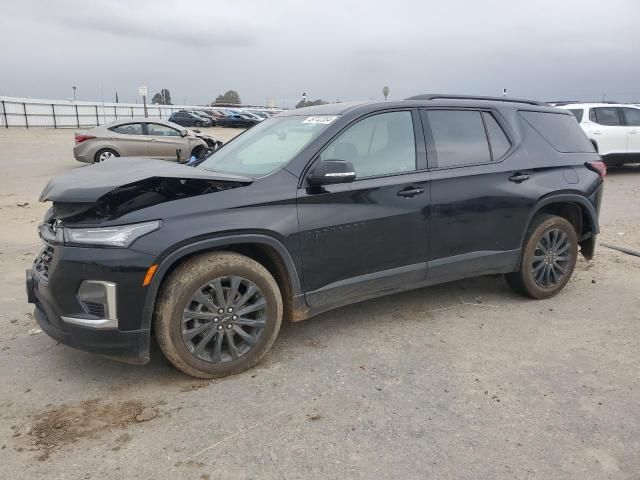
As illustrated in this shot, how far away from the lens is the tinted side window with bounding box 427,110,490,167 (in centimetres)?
426

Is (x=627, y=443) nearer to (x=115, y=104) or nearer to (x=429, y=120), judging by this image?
(x=429, y=120)

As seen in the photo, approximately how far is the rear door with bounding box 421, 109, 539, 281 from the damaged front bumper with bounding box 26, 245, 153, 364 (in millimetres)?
2193

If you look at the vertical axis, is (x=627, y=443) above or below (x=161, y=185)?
below

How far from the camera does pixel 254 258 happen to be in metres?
3.67

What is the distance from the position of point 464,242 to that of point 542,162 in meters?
1.12

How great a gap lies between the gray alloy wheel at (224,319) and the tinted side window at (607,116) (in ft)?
43.9

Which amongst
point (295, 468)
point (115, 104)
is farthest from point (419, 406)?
point (115, 104)

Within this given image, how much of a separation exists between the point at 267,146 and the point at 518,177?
2096mm

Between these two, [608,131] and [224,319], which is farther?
[608,131]

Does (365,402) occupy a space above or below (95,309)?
below

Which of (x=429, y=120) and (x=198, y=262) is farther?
(x=429, y=120)

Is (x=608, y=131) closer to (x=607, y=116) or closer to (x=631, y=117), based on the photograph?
(x=607, y=116)

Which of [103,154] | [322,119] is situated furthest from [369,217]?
[103,154]

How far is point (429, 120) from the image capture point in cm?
424
